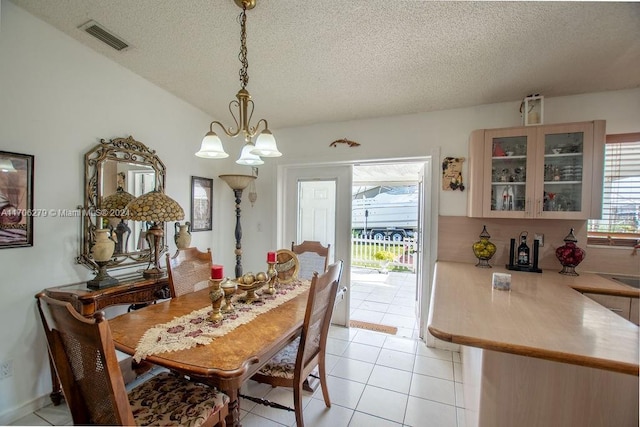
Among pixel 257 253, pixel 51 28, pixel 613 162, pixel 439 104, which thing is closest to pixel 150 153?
pixel 51 28

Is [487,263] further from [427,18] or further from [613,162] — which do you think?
[427,18]

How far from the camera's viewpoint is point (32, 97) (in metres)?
1.73

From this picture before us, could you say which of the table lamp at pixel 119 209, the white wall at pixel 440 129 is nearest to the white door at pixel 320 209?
the white wall at pixel 440 129

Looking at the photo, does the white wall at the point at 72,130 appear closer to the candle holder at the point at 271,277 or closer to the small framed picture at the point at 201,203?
the small framed picture at the point at 201,203

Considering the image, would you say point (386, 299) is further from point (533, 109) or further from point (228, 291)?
point (228, 291)

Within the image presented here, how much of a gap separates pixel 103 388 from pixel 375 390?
180cm

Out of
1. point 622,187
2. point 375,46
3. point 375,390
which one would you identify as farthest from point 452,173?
point 375,390

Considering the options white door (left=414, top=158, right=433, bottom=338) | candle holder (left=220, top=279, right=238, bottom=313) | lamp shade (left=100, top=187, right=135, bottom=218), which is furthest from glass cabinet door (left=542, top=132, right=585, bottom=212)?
lamp shade (left=100, top=187, right=135, bottom=218)

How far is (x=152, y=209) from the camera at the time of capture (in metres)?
2.06

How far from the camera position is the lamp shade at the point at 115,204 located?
Answer: 2.07 metres

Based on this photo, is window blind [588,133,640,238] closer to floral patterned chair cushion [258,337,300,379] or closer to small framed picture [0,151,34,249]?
floral patterned chair cushion [258,337,300,379]

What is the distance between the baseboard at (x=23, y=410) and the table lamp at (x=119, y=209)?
1.04 m

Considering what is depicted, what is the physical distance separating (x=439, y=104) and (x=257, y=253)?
2.72 meters

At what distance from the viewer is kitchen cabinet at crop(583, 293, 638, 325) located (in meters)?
1.80
